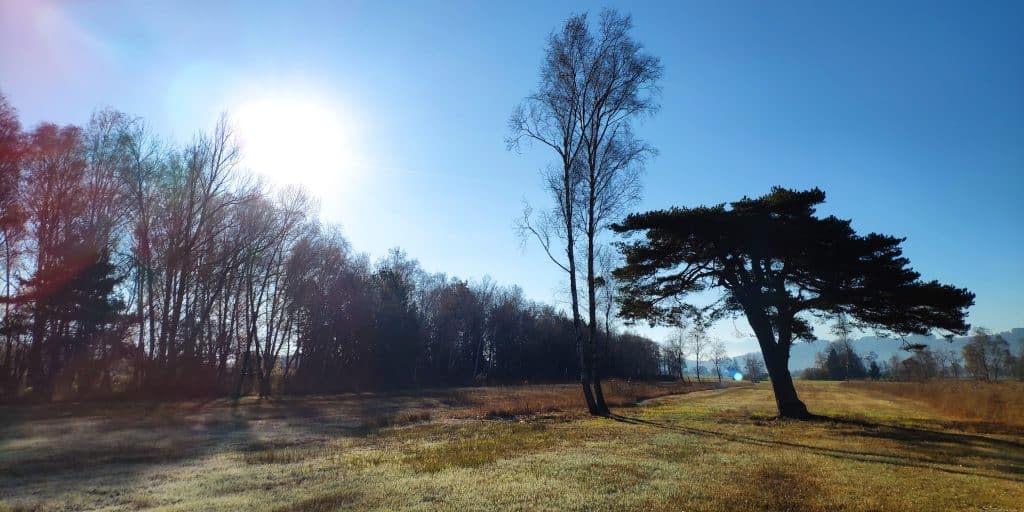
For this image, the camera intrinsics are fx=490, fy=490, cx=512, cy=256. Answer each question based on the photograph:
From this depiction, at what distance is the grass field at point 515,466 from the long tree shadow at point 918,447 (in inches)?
2.2

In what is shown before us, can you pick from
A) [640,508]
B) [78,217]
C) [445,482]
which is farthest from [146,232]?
[640,508]

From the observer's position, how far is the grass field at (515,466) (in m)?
6.94

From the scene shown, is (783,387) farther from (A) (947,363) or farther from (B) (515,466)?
(A) (947,363)

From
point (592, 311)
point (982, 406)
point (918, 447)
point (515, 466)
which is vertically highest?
point (592, 311)

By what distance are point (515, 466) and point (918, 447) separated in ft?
34.5

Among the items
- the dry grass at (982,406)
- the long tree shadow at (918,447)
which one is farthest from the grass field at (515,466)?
the dry grass at (982,406)

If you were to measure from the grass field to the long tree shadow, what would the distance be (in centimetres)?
6

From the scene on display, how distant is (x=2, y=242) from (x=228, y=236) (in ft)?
35.6

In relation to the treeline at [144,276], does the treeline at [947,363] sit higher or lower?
lower

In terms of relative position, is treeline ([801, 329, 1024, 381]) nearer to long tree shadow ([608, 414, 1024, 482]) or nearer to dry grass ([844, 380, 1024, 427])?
dry grass ([844, 380, 1024, 427])

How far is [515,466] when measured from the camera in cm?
933

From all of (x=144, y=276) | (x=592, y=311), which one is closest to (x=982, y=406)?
(x=592, y=311)

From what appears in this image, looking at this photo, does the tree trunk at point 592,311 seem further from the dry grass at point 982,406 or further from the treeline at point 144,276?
the dry grass at point 982,406

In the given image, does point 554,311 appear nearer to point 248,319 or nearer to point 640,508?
point 248,319
